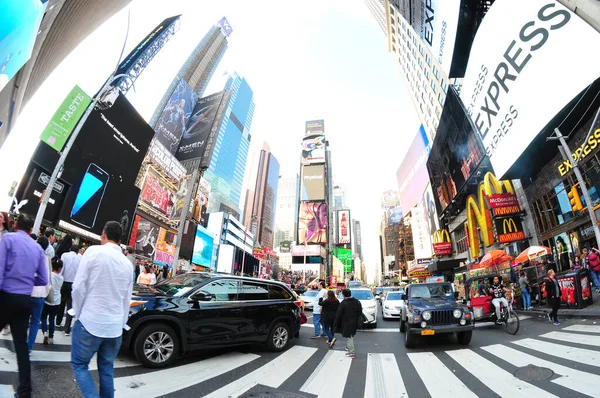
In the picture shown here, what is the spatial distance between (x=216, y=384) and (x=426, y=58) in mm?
51385

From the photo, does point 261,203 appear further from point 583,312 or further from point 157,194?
point 583,312

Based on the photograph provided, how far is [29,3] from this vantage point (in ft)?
17.6

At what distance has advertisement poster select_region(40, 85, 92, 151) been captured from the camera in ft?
80.7

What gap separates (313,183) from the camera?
115m

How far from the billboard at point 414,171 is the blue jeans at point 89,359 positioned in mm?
59959

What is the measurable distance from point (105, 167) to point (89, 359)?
34405mm

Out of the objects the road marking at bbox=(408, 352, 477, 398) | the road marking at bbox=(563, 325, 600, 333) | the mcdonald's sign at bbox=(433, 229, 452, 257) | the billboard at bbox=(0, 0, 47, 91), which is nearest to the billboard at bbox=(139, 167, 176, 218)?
the billboard at bbox=(0, 0, 47, 91)

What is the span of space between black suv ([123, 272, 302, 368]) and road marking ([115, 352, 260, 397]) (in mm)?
314

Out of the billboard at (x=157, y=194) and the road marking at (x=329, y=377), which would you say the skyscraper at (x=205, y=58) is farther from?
the road marking at (x=329, y=377)

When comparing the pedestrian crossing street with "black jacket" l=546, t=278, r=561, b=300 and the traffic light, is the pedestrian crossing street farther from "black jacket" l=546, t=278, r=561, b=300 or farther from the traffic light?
the traffic light

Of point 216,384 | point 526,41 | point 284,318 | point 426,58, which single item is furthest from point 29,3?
point 426,58

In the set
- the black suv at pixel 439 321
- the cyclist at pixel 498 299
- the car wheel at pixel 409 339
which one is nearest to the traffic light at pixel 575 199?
the cyclist at pixel 498 299

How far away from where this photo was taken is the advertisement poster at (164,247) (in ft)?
148

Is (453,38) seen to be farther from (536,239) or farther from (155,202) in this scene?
(155,202)
